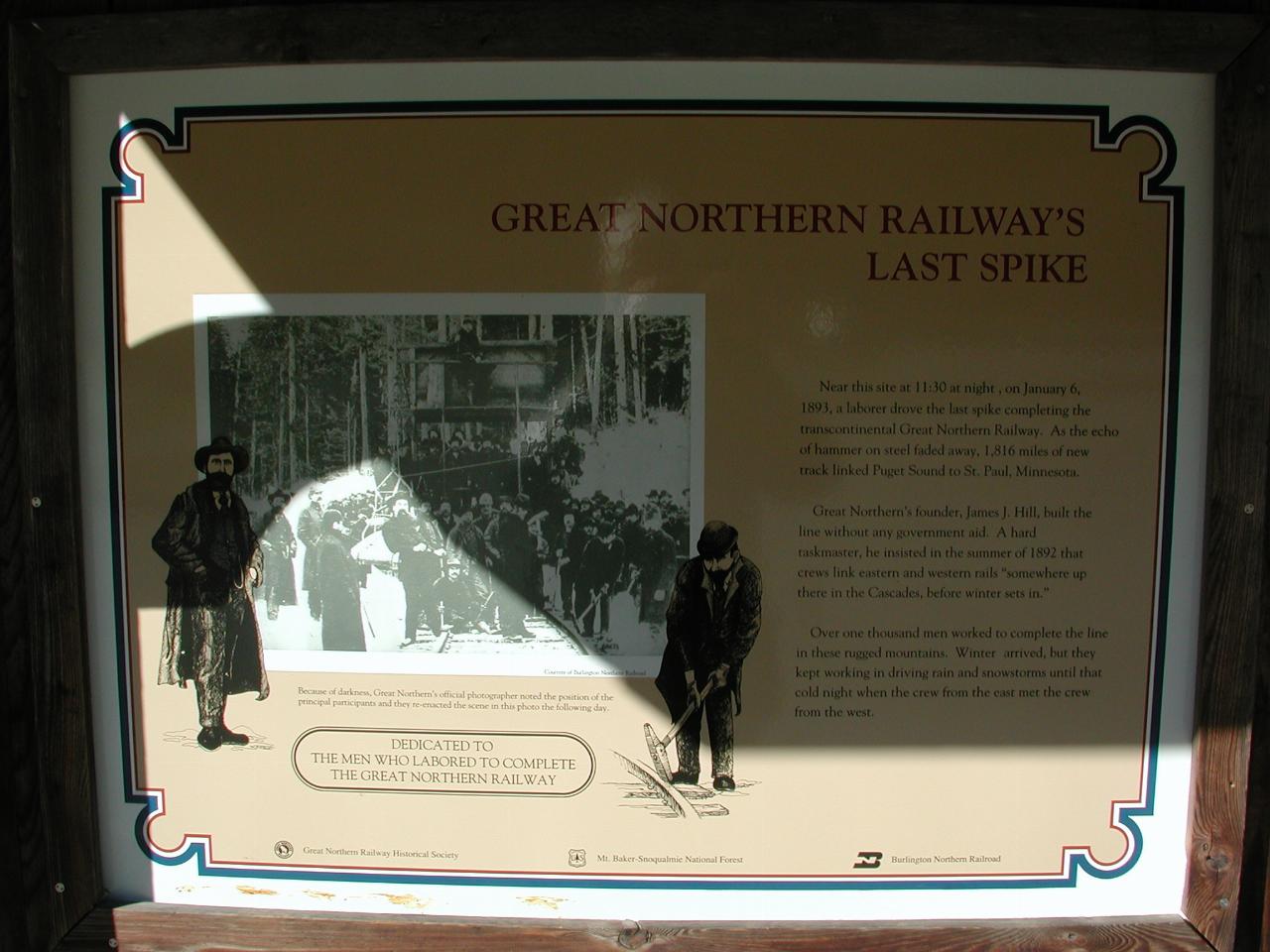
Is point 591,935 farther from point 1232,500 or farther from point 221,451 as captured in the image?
point 1232,500

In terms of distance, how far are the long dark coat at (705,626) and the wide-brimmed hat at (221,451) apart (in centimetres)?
100

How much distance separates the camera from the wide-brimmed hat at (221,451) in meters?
1.86

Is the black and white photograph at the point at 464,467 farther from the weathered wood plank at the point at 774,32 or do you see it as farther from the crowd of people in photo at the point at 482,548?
the weathered wood plank at the point at 774,32

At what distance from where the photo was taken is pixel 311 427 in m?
1.85

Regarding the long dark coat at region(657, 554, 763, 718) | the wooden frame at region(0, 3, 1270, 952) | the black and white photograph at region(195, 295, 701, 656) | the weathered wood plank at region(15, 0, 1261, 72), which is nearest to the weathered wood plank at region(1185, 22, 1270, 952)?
the wooden frame at region(0, 3, 1270, 952)

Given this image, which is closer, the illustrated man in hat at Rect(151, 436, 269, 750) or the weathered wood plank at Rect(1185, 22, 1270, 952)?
the weathered wood plank at Rect(1185, 22, 1270, 952)

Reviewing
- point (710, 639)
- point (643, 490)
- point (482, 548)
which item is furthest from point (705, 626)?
point (482, 548)

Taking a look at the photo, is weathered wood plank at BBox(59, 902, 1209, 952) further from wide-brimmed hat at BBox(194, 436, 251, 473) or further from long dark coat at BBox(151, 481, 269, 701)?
wide-brimmed hat at BBox(194, 436, 251, 473)

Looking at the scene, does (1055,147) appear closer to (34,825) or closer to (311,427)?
(311,427)

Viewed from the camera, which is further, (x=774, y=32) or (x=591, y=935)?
(x=591, y=935)

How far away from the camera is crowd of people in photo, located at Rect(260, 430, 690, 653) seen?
72.1 inches

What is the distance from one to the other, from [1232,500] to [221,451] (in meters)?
2.22

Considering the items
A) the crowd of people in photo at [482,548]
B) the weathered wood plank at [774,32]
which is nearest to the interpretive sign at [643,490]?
the crowd of people in photo at [482,548]

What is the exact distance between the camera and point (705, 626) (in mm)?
1850
